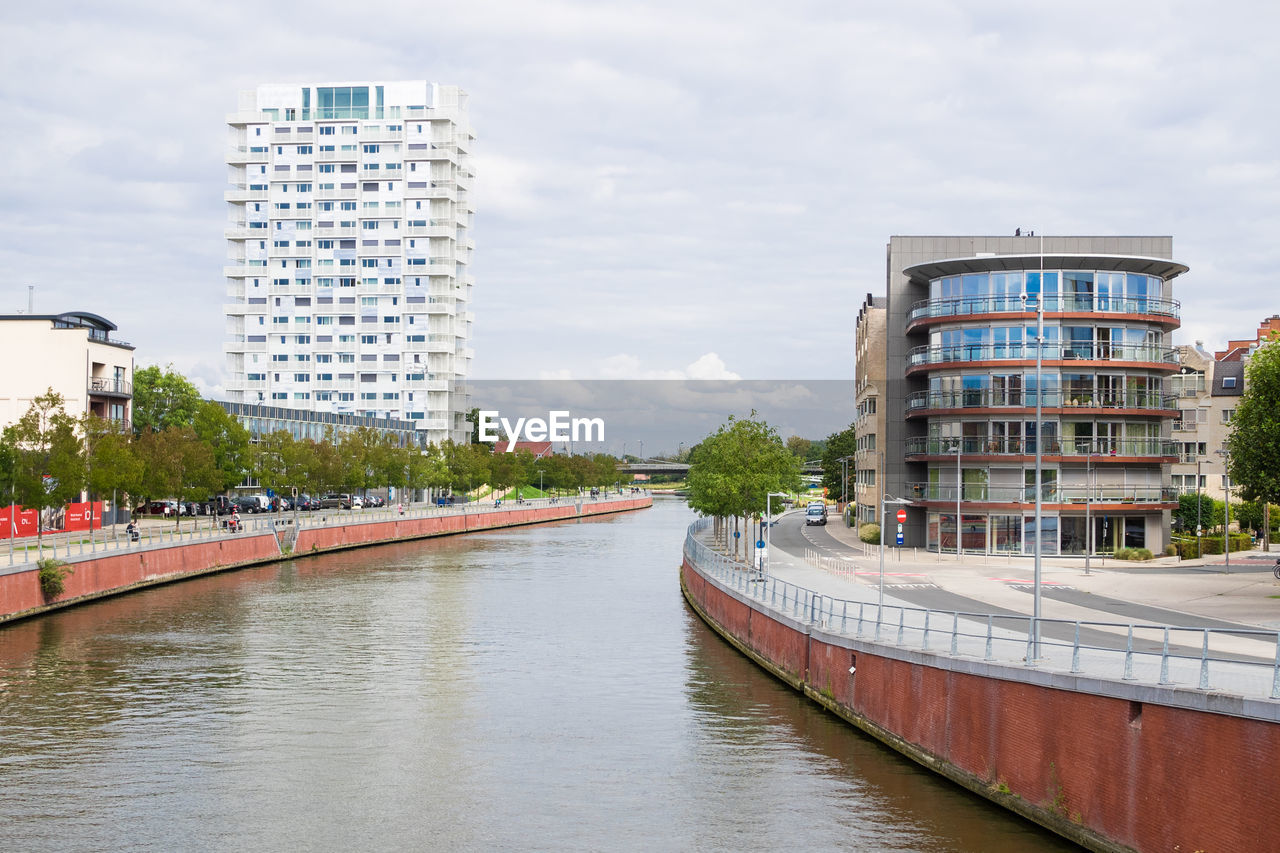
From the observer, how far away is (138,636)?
45.7 m

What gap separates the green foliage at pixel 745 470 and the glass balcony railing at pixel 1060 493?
995 cm

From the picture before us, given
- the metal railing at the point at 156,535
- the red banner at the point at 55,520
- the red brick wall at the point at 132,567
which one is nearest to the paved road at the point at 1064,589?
the red brick wall at the point at 132,567

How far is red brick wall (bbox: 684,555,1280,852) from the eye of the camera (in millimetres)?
17516

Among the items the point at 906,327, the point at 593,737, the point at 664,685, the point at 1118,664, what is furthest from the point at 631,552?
the point at 1118,664

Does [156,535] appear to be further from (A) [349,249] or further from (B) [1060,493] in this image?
(A) [349,249]

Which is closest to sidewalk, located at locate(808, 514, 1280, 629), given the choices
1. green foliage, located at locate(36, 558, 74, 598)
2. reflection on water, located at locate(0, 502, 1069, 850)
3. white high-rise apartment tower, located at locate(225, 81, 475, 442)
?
reflection on water, located at locate(0, 502, 1069, 850)

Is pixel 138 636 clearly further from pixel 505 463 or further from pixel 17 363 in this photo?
pixel 505 463

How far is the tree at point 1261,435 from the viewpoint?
156 feet

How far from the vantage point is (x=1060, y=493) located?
6825 centimetres

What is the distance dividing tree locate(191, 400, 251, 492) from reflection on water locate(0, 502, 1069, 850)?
42.4m

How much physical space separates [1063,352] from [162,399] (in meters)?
82.7

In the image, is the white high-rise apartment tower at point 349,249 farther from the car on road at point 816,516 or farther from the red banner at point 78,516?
the red banner at point 78,516

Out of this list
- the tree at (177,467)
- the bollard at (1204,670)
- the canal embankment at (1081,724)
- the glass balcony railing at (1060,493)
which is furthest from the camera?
the tree at (177,467)

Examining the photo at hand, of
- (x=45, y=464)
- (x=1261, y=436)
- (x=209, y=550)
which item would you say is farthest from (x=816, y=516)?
(x=45, y=464)
